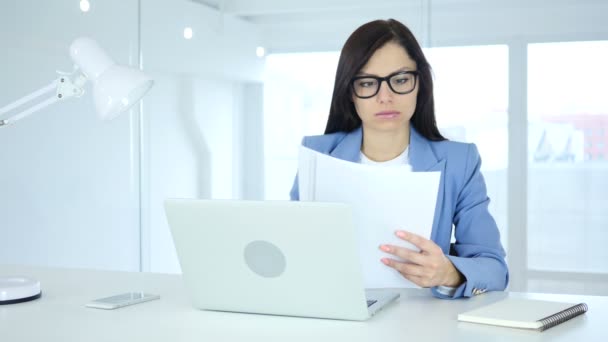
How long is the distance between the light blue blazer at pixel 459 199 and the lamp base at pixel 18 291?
0.85 metres

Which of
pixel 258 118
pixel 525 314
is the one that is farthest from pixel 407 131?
pixel 258 118

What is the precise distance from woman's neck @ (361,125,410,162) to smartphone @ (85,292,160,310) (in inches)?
33.7

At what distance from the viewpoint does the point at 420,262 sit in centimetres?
182

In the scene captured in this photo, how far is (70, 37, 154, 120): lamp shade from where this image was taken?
6.15 ft

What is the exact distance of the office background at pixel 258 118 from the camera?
12.0 feet

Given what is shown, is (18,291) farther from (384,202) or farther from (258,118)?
(258,118)

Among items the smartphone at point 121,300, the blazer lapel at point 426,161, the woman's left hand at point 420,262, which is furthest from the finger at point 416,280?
the smartphone at point 121,300

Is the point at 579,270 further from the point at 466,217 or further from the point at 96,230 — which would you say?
the point at 96,230

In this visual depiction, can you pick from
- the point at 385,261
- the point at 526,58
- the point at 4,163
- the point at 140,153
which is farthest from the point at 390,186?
the point at 140,153

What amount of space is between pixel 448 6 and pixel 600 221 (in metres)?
1.22

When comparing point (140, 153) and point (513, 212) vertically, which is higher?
point (140, 153)

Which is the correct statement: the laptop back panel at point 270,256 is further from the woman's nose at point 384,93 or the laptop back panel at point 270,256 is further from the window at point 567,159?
the window at point 567,159

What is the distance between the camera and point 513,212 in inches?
149

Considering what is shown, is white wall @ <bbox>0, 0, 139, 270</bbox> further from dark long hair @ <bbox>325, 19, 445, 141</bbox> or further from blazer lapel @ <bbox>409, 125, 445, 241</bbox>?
blazer lapel @ <bbox>409, 125, 445, 241</bbox>
